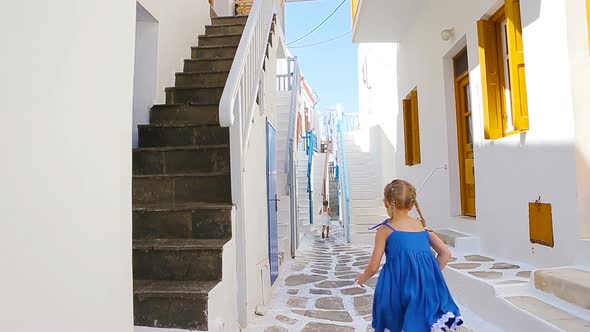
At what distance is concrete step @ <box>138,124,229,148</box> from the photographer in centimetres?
365

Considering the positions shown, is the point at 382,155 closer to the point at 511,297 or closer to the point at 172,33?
the point at 172,33

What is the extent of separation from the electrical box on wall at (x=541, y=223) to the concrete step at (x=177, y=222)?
2438 millimetres

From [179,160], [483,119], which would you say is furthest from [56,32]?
[483,119]

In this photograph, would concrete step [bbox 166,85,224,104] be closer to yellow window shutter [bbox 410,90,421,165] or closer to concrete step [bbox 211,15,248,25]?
concrete step [bbox 211,15,248,25]

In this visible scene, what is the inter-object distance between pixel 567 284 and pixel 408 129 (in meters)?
5.11

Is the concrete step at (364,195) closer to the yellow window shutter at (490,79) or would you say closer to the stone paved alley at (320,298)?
the stone paved alley at (320,298)

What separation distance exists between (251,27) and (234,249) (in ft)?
6.06

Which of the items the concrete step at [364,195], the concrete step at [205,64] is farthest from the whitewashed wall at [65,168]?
the concrete step at [364,195]

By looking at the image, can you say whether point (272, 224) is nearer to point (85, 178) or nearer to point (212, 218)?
point (212, 218)

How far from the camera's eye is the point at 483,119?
13.6 feet

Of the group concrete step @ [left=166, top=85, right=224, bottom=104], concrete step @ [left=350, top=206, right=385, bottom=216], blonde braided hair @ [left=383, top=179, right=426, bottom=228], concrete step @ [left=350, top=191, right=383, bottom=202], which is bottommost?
concrete step @ [left=350, top=206, right=385, bottom=216]

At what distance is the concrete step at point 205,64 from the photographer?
479cm

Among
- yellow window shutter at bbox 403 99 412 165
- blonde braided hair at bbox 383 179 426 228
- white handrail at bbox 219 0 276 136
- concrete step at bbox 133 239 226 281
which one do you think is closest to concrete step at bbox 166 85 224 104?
white handrail at bbox 219 0 276 136

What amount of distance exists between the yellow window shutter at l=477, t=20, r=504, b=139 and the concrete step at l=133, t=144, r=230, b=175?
2647 millimetres
